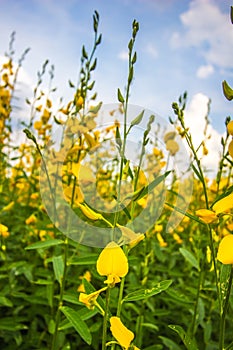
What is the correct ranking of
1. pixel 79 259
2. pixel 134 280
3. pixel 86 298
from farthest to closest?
pixel 134 280 → pixel 79 259 → pixel 86 298

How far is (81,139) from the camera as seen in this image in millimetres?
2363

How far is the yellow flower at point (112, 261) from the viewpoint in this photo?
0.99 metres

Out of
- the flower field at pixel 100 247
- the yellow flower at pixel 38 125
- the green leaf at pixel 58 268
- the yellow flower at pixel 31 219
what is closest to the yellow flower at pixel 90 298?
the flower field at pixel 100 247

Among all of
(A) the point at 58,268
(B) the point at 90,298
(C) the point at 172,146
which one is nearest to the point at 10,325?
(A) the point at 58,268

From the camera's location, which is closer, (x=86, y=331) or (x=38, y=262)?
(x=86, y=331)

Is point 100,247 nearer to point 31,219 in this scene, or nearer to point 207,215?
point 31,219

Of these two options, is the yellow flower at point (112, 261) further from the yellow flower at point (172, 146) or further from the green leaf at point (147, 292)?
the yellow flower at point (172, 146)

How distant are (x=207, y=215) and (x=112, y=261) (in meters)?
0.27

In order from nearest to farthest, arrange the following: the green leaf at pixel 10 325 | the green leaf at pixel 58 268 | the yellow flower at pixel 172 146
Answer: the green leaf at pixel 58 268 < the green leaf at pixel 10 325 < the yellow flower at pixel 172 146

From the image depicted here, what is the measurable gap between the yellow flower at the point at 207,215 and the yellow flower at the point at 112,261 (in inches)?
8.8

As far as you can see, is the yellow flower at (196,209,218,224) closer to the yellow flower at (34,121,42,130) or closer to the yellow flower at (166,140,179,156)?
the yellow flower at (166,140,179,156)

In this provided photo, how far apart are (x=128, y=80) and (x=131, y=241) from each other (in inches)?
21.5

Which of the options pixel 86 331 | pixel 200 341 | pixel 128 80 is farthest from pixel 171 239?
pixel 128 80

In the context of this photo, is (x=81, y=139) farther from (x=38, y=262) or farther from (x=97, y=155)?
(x=38, y=262)
